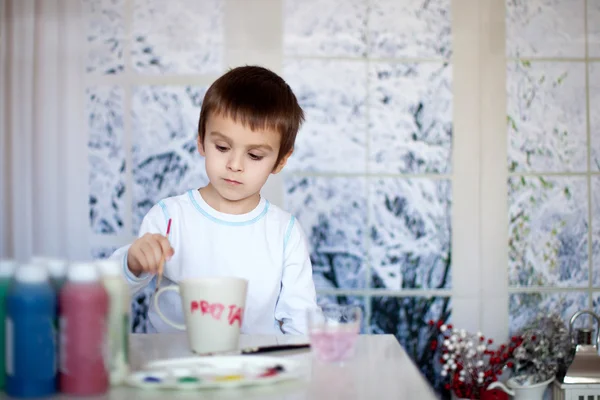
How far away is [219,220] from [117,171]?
1234 millimetres

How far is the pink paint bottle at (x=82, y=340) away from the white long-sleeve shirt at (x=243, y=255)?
78 centimetres

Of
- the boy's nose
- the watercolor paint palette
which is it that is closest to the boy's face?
the boy's nose

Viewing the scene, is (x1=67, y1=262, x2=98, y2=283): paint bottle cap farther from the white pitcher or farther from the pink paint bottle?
the white pitcher

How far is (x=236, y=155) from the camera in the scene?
4.82 ft

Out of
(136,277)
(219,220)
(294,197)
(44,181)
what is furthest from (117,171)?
(136,277)

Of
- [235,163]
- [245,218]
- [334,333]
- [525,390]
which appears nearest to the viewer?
[334,333]

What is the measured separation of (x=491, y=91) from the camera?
274cm

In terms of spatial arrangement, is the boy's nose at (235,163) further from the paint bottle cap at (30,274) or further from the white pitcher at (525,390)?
the white pitcher at (525,390)

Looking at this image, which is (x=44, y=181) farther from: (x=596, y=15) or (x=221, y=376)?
(x=596, y=15)

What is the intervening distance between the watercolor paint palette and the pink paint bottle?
0.06 m

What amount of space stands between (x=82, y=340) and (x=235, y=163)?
32.0 inches

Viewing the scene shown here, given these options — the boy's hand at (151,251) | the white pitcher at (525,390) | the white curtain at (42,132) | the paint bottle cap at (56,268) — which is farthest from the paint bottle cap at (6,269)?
the white pitcher at (525,390)

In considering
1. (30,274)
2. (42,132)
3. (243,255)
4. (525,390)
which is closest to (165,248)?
(30,274)

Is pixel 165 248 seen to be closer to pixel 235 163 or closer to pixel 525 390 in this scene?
pixel 235 163
